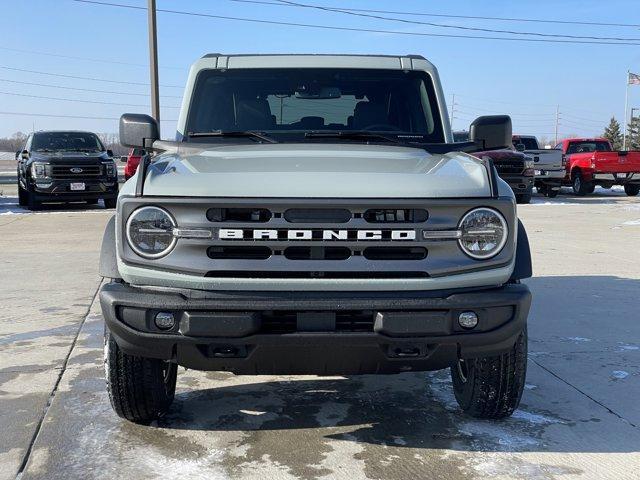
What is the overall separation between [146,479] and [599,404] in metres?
2.45

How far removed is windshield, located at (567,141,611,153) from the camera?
2311cm

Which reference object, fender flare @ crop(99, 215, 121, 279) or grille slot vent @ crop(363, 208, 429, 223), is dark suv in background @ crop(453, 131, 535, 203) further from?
fender flare @ crop(99, 215, 121, 279)

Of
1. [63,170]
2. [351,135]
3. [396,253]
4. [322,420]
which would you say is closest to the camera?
[396,253]

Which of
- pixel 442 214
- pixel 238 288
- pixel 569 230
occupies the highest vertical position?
pixel 442 214

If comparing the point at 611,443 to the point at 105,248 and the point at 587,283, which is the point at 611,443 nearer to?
the point at 105,248

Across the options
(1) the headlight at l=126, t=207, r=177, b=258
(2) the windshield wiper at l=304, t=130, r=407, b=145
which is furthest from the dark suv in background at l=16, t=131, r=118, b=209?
(1) the headlight at l=126, t=207, r=177, b=258

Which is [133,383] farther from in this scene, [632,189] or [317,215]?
[632,189]

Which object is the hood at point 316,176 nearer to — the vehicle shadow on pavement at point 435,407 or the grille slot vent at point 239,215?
the grille slot vent at point 239,215

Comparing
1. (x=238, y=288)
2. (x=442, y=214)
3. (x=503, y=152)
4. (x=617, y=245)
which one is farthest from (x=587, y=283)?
A: (x=503, y=152)

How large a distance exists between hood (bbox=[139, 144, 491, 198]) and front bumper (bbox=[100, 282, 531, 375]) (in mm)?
420

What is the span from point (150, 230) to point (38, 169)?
535 inches

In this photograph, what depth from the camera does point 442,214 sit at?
9.71 ft

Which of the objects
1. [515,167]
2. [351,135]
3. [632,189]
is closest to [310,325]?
[351,135]

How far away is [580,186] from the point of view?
2198cm
